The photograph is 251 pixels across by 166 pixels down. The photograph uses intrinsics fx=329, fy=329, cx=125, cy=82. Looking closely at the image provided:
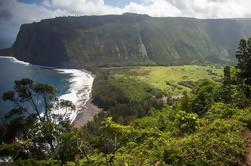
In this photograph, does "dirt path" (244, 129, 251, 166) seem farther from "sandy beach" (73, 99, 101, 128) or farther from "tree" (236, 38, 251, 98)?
"sandy beach" (73, 99, 101, 128)

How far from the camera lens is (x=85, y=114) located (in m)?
174

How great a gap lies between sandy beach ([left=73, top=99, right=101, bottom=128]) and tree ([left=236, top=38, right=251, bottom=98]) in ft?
300

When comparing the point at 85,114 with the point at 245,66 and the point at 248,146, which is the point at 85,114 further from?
the point at 248,146

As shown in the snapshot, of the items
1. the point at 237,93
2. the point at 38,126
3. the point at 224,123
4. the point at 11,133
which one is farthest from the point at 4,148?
the point at 237,93

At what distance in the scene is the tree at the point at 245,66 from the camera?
65756 millimetres

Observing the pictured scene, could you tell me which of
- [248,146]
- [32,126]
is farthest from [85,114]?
[248,146]

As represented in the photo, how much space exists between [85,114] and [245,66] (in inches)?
4647

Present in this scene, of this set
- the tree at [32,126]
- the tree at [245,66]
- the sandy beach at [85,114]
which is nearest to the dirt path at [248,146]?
the tree at [32,126]

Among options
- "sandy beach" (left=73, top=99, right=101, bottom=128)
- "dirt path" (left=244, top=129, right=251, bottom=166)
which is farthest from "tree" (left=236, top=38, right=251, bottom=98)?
"sandy beach" (left=73, top=99, right=101, bottom=128)

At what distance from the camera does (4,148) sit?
31.5 metres

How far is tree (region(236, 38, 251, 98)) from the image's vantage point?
65756 millimetres

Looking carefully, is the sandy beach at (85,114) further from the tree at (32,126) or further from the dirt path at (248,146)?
the dirt path at (248,146)

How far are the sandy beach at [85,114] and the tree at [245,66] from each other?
91352 millimetres

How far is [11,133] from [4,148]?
27.2 meters
